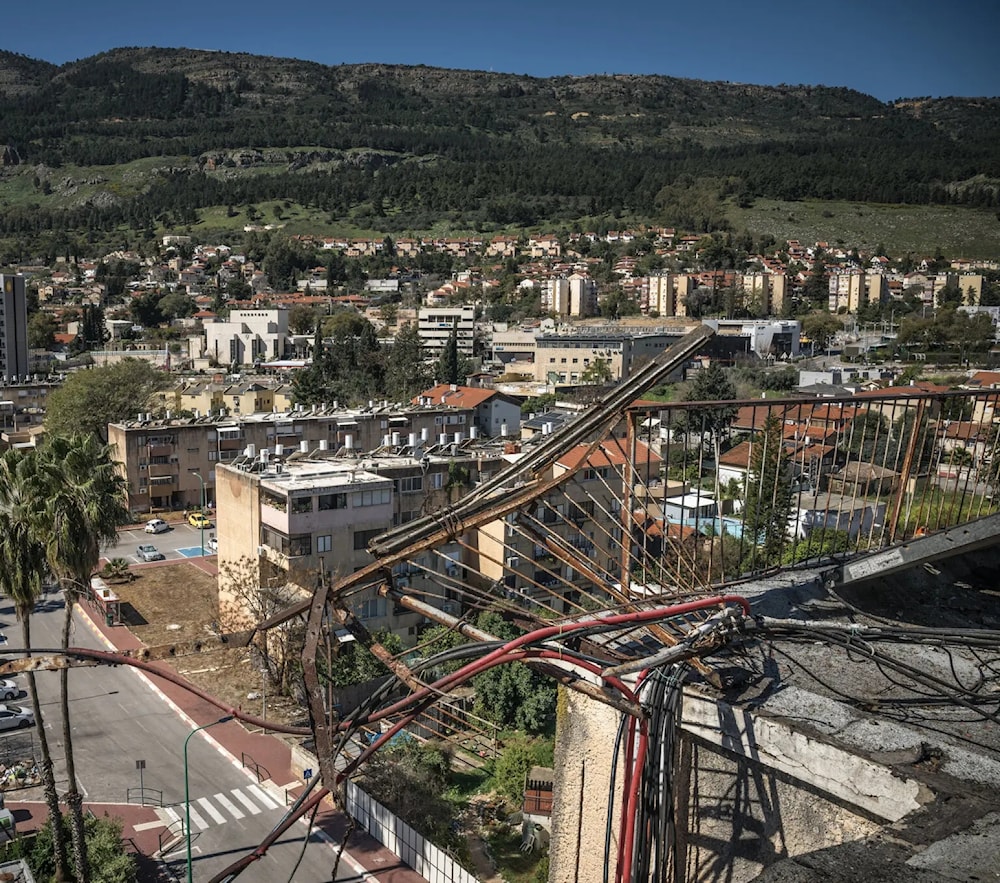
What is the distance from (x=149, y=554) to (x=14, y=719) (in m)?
13.5

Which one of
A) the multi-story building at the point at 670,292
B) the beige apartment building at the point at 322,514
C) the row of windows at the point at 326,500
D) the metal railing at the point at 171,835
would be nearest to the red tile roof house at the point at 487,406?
the beige apartment building at the point at 322,514

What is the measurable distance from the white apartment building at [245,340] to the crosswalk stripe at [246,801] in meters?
59.5

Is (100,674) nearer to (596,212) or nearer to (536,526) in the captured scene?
(536,526)

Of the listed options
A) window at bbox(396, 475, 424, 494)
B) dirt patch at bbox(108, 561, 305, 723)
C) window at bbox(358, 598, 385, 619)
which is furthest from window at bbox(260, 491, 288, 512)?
window at bbox(396, 475, 424, 494)

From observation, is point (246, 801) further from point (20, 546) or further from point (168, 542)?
point (168, 542)

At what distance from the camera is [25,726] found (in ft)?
70.3

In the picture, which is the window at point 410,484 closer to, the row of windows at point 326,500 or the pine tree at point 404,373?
the row of windows at point 326,500

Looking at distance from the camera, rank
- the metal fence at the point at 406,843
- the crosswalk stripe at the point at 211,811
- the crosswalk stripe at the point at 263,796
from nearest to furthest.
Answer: the metal fence at the point at 406,843, the crosswalk stripe at the point at 211,811, the crosswalk stripe at the point at 263,796

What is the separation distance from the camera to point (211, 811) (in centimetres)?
1755

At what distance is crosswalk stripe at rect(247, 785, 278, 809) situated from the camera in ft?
58.7

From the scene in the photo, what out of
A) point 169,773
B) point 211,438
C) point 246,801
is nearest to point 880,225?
point 211,438

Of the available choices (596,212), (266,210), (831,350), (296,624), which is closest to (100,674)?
(296,624)

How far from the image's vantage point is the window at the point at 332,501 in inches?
942

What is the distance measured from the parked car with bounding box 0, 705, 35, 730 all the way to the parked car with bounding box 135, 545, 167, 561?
1276cm
